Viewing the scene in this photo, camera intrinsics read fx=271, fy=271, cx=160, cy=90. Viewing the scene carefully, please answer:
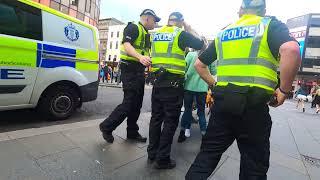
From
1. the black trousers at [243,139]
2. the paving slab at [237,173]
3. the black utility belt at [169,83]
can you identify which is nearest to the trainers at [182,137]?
the paving slab at [237,173]

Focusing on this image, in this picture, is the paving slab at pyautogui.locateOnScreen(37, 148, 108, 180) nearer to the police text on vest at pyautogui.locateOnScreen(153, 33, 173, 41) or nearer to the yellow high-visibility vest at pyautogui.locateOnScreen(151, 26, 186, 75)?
the yellow high-visibility vest at pyautogui.locateOnScreen(151, 26, 186, 75)

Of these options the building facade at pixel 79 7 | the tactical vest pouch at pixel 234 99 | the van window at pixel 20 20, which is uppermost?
the building facade at pixel 79 7

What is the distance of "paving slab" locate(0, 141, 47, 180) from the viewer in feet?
8.30

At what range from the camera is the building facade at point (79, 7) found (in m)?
23.3

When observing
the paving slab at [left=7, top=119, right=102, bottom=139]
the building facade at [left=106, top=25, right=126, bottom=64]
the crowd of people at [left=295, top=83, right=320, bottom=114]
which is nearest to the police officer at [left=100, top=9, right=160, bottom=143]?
the paving slab at [left=7, top=119, right=102, bottom=139]

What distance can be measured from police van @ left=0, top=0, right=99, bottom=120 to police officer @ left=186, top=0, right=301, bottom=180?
307cm

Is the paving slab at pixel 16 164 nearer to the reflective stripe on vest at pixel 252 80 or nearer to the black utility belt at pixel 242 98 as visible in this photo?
the black utility belt at pixel 242 98

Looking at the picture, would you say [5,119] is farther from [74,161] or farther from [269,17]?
[269,17]

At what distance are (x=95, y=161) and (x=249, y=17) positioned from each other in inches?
85.7

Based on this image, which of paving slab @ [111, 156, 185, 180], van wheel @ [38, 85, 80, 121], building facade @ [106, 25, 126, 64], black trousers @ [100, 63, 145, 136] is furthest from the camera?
building facade @ [106, 25, 126, 64]

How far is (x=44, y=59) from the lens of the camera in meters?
4.25

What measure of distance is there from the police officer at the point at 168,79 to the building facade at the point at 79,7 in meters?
21.1

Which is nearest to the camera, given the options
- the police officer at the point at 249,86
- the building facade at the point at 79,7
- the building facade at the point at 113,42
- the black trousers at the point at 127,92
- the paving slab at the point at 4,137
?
the police officer at the point at 249,86

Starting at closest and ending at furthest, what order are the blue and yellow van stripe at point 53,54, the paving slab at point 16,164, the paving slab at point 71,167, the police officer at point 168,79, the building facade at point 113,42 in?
the paving slab at point 16,164 → the paving slab at point 71,167 → the police officer at point 168,79 → the blue and yellow van stripe at point 53,54 → the building facade at point 113,42
